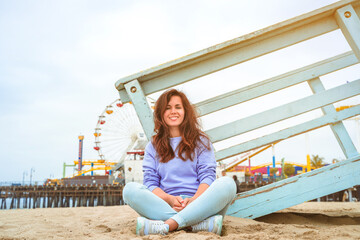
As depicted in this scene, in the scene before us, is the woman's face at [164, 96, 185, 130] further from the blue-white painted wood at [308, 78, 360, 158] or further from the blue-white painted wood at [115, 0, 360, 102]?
the blue-white painted wood at [308, 78, 360, 158]

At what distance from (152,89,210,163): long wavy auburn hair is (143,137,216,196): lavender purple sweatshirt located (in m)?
0.04

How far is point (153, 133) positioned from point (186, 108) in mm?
415

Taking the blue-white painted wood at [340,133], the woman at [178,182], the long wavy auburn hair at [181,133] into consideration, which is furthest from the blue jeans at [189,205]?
the blue-white painted wood at [340,133]

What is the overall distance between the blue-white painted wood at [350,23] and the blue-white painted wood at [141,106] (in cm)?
196

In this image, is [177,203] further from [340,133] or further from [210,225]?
[340,133]

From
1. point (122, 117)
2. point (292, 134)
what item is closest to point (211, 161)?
point (292, 134)

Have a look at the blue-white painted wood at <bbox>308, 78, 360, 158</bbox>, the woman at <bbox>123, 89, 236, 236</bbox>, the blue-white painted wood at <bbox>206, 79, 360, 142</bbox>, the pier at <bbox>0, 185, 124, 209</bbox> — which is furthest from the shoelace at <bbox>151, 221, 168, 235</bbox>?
the pier at <bbox>0, 185, 124, 209</bbox>

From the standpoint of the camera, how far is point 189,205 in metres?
1.76

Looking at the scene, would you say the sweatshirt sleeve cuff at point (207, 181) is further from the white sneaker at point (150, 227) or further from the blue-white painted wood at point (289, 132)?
the blue-white painted wood at point (289, 132)

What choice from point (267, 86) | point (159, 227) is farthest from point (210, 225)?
point (267, 86)

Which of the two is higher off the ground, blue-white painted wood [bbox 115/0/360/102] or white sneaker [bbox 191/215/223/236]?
blue-white painted wood [bbox 115/0/360/102]

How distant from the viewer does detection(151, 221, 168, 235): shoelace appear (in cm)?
171

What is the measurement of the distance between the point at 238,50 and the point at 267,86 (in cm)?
55

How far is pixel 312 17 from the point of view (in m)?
2.76
